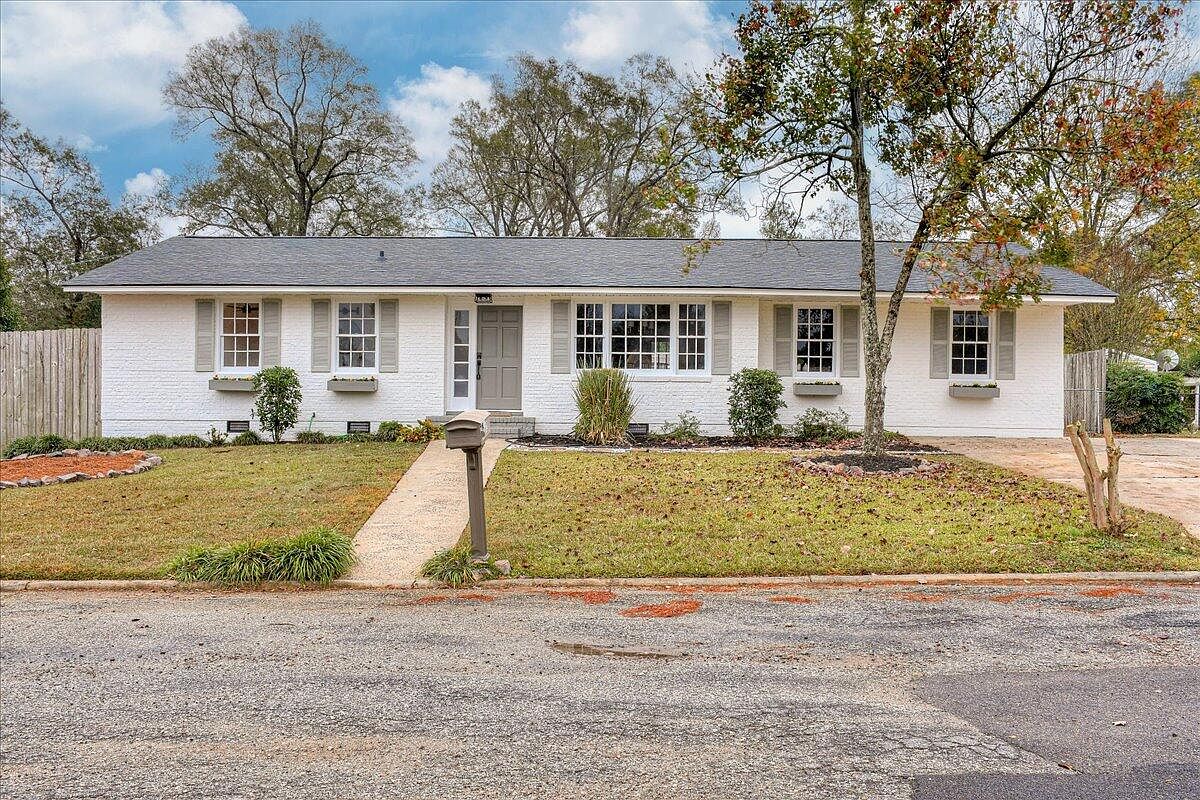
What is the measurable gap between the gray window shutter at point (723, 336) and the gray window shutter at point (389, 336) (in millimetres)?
6120

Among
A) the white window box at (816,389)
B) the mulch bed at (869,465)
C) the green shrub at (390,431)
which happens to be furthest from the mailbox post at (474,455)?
the white window box at (816,389)

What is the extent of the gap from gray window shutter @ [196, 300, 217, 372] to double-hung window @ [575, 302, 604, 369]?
276 inches

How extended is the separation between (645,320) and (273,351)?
722 centimetres

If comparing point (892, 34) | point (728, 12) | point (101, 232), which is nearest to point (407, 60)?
point (101, 232)

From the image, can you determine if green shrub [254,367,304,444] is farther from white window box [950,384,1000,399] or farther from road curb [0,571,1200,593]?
white window box [950,384,1000,399]

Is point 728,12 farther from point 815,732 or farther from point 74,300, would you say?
point 74,300

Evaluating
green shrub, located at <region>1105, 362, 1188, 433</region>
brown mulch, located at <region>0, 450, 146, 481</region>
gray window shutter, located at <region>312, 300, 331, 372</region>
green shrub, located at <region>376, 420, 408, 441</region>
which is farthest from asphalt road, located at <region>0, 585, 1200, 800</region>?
green shrub, located at <region>1105, 362, 1188, 433</region>

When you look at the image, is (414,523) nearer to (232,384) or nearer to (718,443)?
(718,443)

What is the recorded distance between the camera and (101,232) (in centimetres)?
2950

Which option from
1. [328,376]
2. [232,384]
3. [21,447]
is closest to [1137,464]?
[328,376]

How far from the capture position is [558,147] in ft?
109

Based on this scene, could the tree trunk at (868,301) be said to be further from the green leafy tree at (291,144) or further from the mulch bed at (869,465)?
the green leafy tree at (291,144)

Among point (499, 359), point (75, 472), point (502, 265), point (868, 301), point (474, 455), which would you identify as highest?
point (502, 265)

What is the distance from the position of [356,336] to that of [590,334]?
455 cm
